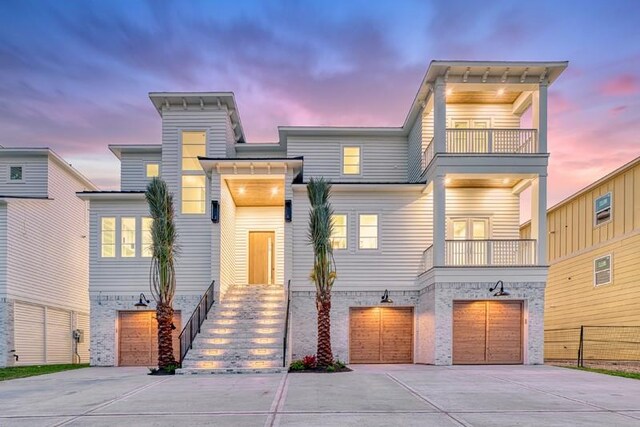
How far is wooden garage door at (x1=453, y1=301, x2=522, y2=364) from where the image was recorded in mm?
15297

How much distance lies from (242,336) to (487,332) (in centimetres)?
781

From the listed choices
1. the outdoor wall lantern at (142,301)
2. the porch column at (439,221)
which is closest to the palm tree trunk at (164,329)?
the outdoor wall lantern at (142,301)

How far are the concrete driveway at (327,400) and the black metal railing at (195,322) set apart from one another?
5.99 ft

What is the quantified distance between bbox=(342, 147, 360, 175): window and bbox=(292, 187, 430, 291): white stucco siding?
1.81m

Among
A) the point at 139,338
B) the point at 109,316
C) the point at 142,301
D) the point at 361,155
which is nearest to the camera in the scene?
the point at 142,301

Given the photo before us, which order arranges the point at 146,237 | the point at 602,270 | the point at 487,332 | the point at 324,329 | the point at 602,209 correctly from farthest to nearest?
the point at 602,209, the point at 602,270, the point at 146,237, the point at 487,332, the point at 324,329

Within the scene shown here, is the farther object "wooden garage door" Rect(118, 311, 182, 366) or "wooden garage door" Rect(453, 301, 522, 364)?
"wooden garage door" Rect(118, 311, 182, 366)

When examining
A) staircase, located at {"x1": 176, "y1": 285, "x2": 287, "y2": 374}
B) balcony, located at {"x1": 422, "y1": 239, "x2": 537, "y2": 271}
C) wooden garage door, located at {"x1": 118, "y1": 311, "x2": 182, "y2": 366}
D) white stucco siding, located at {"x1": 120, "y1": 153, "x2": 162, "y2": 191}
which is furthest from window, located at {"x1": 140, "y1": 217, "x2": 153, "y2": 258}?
balcony, located at {"x1": 422, "y1": 239, "x2": 537, "y2": 271}

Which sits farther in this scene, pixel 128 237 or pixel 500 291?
pixel 128 237

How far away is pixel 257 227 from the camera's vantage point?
66.0 ft

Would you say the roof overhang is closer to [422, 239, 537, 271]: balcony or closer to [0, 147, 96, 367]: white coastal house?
[0, 147, 96, 367]: white coastal house

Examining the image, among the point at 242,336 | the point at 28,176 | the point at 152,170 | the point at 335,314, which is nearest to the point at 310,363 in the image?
the point at 242,336

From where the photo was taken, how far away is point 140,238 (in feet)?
58.4

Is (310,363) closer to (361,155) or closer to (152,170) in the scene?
(361,155)
